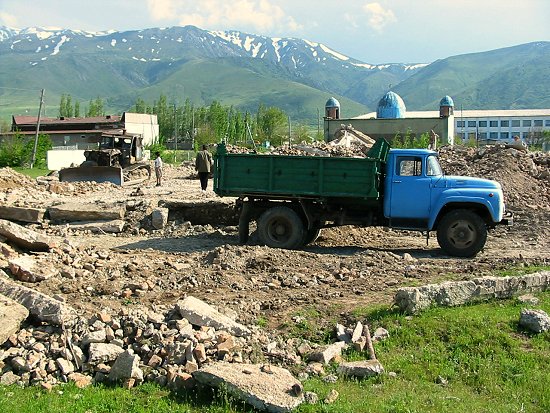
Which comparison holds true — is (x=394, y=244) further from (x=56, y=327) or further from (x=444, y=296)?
(x=56, y=327)

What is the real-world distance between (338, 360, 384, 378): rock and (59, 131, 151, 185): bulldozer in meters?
22.7

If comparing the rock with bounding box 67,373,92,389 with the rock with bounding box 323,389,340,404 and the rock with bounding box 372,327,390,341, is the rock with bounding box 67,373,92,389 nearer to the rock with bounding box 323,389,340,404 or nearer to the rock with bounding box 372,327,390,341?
the rock with bounding box 323,389,340,404

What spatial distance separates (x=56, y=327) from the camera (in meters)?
8.04

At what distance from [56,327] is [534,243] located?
10901 mm

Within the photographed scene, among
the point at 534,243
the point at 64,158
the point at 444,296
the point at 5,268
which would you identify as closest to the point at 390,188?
the point at 534,243

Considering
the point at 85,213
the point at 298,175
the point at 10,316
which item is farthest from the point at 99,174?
the point at 10,316

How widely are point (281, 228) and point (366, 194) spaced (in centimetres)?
194

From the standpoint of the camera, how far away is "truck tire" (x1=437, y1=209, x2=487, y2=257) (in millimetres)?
13594

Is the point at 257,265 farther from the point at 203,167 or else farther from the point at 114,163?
the point at 114,163

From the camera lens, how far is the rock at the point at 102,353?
24.0 feet

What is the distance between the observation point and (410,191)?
13781mm

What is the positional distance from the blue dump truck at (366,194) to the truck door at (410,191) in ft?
0.06

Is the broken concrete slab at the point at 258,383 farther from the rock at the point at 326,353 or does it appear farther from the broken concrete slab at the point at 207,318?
the broken concrete slab at the point at 207,318

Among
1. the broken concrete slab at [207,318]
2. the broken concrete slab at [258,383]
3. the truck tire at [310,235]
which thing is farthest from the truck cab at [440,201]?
the broken concrete slab at [258,383]
